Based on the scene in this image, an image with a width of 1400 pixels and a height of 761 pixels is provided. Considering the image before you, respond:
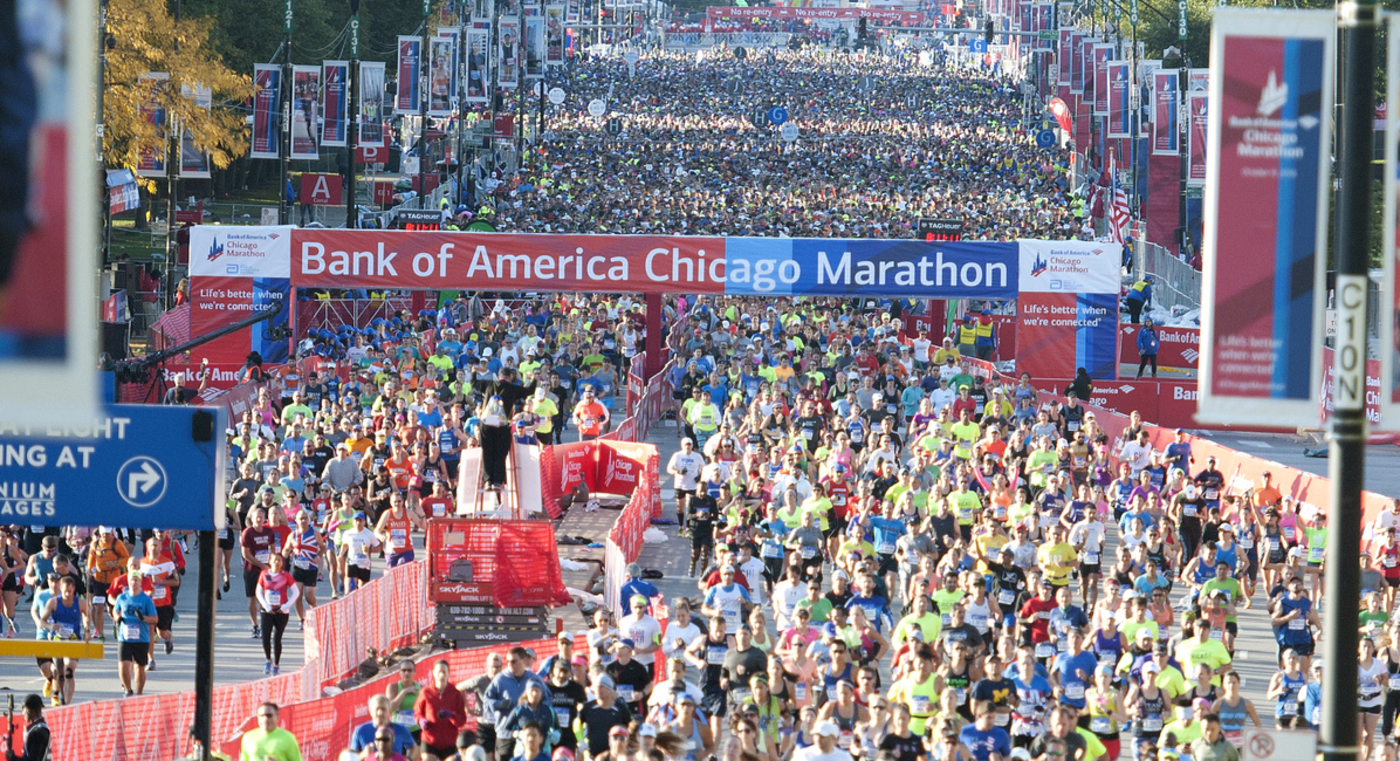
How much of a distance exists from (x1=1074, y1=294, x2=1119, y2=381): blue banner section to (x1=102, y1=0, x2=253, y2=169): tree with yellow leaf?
16.9 metres

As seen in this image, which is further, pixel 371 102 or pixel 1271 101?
pixel 371 102

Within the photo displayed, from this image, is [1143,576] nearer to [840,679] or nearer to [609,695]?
[840,679]

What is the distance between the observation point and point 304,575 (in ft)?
60.2

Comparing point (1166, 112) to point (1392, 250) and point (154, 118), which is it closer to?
point (154, 118)

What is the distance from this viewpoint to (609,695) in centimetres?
1287

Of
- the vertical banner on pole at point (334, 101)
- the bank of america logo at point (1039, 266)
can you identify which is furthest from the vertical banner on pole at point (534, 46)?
the bank of america logo at point (1039, 266)

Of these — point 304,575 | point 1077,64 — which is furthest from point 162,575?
point 1077,64

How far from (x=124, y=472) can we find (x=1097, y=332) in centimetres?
2492

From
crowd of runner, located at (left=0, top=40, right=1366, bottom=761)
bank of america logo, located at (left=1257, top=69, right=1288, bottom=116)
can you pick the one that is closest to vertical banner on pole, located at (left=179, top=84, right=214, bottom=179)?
crowd of runner, located at (left=0, top=40, right=1366, bottom=761)

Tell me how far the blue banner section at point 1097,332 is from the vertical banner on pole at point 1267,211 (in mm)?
26508

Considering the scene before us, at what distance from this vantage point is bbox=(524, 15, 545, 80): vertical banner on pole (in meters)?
89.6

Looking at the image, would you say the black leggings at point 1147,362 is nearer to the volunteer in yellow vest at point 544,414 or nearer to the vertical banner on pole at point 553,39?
the volunteer in yellow vest at point 544,414

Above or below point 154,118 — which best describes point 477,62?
above

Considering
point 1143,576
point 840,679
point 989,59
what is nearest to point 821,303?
point 1143,576
